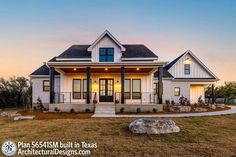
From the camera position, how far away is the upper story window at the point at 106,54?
20656 millimetres

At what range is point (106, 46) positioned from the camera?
20.7 metres

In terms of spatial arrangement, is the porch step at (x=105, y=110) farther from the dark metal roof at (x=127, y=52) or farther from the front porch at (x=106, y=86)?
the dark metal roof at (x=127, y=52)

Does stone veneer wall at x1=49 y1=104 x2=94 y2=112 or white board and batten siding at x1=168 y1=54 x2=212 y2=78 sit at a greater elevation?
white board and batten siding at x1=168 y1=54 x2=212 y2=78

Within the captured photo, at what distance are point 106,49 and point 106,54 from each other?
0.49m

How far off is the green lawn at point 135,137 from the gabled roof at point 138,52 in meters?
9.99

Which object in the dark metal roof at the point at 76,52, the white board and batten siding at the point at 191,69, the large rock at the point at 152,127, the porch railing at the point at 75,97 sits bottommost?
the large rock at the point at 152,127

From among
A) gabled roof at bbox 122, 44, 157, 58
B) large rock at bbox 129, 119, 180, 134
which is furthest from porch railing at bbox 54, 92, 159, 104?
large rock at bbox 129, 119, 180, 134

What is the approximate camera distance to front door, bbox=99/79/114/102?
68.1ft

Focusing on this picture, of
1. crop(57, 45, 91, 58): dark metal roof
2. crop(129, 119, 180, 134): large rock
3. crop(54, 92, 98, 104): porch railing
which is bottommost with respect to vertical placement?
crop(129, 119, 180, 134): large rock

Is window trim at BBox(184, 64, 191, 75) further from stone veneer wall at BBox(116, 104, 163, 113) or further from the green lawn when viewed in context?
the green lawn

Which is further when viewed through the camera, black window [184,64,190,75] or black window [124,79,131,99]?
black window [184,64,190,75]

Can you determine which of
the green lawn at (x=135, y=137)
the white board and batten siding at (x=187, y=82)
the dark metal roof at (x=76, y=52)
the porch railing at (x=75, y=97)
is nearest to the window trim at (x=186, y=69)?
the white board and batten siding at (x=187, y=82)

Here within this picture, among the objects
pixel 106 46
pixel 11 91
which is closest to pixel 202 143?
pixel 106 46

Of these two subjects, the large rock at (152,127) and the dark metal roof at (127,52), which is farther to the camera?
the dark metal roof at (127,52)
